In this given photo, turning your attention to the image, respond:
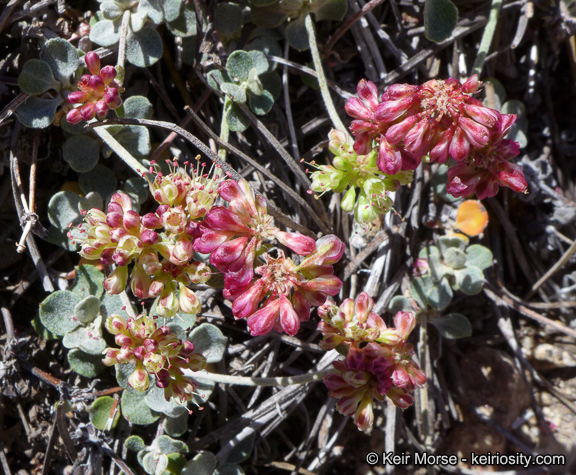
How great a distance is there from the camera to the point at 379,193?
2299mm

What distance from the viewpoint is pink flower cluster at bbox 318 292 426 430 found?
7.27ft

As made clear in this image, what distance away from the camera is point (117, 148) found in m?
2.50

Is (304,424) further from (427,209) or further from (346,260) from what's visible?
(427,209)

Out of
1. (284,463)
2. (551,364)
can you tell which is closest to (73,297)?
(284,463)

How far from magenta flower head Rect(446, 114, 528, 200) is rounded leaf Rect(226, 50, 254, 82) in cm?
119

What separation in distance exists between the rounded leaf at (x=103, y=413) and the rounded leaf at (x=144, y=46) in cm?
175

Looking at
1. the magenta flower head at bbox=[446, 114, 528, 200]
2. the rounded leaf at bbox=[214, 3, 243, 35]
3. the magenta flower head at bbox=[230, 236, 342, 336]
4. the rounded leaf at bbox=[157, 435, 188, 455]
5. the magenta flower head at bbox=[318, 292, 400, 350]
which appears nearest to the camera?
the magenta flower head at bbox=[230, 236, 342, 336]

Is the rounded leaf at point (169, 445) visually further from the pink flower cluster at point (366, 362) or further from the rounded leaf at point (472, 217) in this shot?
the rounded leaf at point (472, 217)

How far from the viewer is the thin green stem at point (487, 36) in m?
2.79

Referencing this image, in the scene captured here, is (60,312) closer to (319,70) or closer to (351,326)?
(351,326)

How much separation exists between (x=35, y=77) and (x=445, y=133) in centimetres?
200

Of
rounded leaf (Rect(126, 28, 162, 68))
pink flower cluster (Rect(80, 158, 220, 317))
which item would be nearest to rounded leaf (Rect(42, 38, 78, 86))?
rounded leaf (Rect(126, 28, 162, 68))

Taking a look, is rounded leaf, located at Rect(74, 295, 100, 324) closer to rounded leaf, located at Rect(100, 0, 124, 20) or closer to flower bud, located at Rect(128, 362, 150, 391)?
flower bud, located at Rect(128, 362, 150, 391)

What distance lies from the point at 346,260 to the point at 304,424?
104cm
